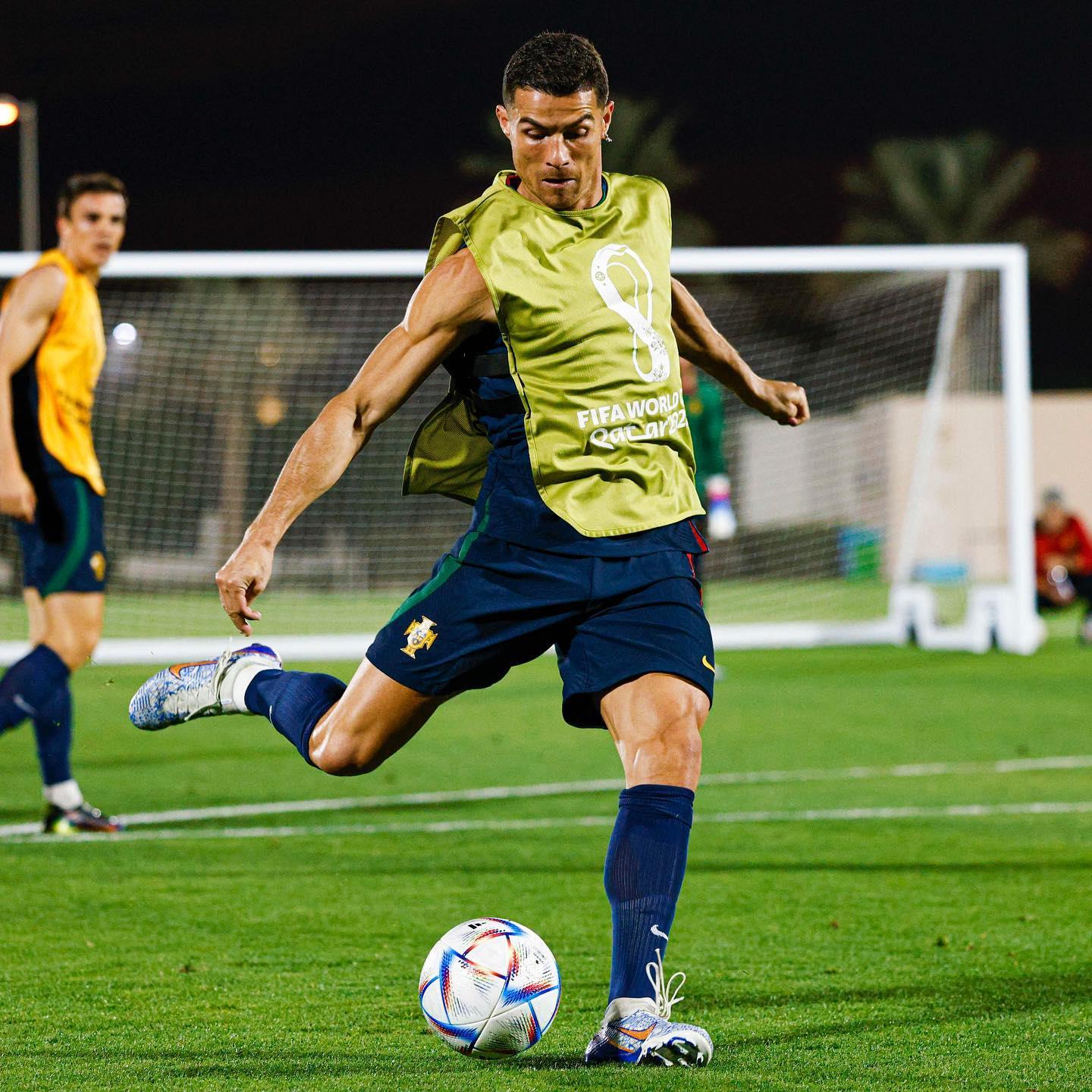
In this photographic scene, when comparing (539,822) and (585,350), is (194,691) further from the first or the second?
(539,822)

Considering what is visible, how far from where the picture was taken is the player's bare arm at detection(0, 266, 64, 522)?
6.44 metres

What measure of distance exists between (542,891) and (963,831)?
6.76ft

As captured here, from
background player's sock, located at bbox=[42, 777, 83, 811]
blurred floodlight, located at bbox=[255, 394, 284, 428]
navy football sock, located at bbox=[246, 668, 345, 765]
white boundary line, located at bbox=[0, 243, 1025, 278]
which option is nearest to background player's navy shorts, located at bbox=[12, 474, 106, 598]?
background player's sock, located at bbox=[42, 777, 83, 811]

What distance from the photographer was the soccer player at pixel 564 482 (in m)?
3.62

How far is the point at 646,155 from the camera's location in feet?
144

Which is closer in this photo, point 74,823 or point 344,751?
point 344,751

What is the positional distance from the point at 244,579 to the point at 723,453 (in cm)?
1338

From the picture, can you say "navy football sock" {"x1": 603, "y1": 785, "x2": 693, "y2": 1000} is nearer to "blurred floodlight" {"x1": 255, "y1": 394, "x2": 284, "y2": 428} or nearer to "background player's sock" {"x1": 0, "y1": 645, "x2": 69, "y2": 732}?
"background player's sock" {"x1": 0, "y1": 645, "x2": 69, "y2": 732}

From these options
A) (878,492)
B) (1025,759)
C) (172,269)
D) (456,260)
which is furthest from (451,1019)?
(878,492)

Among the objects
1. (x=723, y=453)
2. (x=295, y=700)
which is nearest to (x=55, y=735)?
(x=295, y=700)

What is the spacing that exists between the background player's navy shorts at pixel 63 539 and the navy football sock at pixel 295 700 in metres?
2.26

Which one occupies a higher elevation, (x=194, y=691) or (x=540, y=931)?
(x=194, y=691)

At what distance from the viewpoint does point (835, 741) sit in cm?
992

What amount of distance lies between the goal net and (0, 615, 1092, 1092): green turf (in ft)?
20.9
